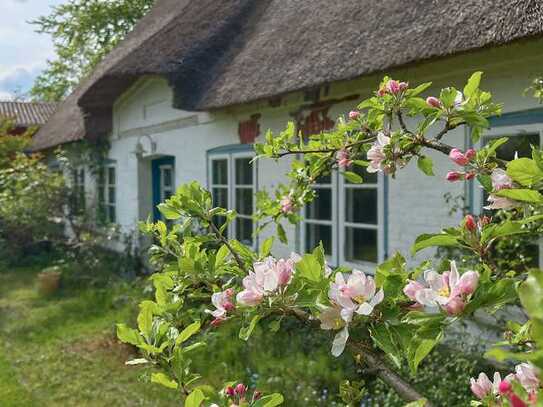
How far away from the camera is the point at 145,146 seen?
9.66 meters

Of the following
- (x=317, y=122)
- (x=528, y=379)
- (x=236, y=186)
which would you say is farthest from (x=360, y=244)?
(x=528, y=379)

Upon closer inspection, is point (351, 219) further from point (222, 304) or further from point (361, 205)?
point (222, 304)

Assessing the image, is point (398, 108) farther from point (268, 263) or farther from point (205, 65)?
point (205, 65)

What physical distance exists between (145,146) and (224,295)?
855cm

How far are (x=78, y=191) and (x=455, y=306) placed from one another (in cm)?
1117

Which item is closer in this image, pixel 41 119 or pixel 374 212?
pixel 374 212

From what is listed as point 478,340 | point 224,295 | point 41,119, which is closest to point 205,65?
point 478,340

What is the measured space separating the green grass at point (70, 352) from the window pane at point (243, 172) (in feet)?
6.09

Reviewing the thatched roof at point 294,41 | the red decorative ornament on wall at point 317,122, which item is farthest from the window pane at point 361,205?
the thatched roof at point 294,41

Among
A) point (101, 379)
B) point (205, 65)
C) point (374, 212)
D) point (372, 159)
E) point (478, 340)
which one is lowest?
point (101, 379)

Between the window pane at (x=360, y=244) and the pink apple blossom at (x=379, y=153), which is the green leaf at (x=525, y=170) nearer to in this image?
the pink apple blossom at (x=379, y=153)

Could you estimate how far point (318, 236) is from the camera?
20.3 feet

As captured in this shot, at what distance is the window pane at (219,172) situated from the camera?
7797 mm

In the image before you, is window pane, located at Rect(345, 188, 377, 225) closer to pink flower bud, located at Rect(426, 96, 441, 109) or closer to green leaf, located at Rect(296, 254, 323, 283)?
pink flower bud, located at Rect(426, 96, 441, 109)
